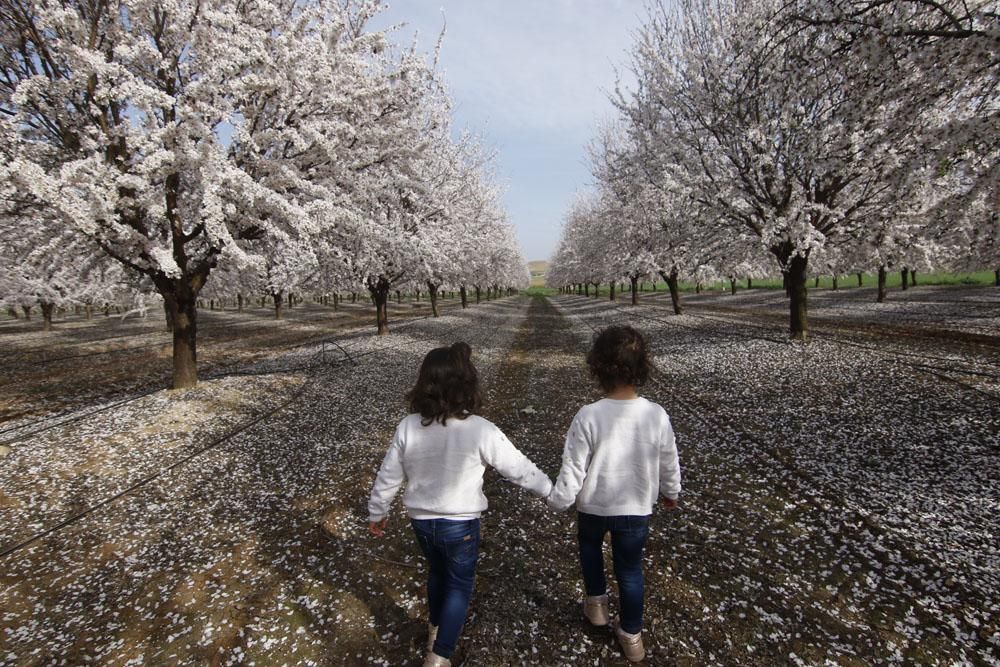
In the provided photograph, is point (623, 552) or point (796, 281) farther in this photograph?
point (796, 281)

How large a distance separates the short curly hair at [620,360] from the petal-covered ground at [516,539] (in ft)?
8.73

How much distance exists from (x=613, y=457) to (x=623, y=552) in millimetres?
851

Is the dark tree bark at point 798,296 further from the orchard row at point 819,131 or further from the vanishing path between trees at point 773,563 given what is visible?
the vanishing path between trees at point 773,563

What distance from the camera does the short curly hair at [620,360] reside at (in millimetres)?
3865

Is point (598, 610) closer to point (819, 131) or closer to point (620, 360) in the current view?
point (620, 360)

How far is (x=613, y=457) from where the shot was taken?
386cm

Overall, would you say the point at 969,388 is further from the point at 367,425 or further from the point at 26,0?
the point at 26,0

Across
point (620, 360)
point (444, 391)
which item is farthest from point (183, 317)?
point (620, 360)

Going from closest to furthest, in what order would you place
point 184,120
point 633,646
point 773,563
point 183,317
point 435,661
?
point 435,661, point 633,646, point 773,563, point 184,120, point 183,317

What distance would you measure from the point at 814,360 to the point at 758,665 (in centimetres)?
1535

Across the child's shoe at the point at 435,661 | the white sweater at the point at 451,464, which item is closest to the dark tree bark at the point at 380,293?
the white sweater at the point at 451,464

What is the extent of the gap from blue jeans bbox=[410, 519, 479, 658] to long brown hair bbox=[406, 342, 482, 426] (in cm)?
87

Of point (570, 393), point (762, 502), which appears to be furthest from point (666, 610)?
point (570, 393)

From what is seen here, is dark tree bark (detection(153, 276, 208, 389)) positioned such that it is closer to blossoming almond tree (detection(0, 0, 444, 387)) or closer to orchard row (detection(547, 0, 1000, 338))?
blossoming almond tree (detection(0, 0, 444, 387))
